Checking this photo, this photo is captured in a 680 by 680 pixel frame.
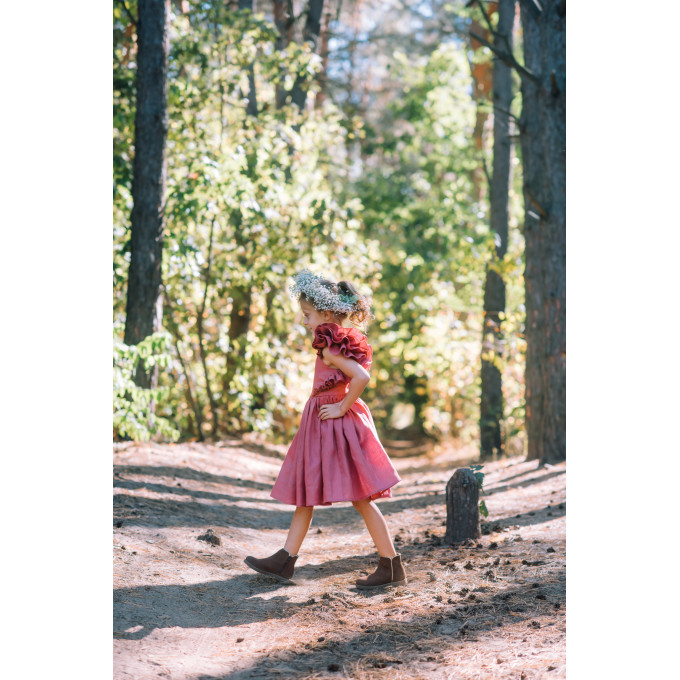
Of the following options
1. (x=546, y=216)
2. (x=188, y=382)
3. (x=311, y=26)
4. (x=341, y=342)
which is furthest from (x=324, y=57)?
(x=341, y=342)

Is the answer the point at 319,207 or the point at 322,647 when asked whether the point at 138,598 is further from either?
the point at 319,207

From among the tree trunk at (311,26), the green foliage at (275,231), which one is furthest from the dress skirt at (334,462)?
the tree trunk at (311,26)

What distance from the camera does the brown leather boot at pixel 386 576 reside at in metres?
3.66

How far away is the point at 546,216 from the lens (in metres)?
6.79

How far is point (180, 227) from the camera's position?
779 cm

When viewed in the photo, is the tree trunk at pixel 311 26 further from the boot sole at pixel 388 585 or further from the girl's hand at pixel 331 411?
the boot sole at pixel 388 585

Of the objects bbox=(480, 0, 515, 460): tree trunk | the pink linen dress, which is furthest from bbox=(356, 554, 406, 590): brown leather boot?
bbox=(480, 0, 515, 460): tree trunk

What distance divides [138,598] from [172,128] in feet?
19.6

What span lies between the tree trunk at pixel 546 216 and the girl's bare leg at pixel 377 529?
3.64 metres

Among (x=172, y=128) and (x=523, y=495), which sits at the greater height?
(x=172, y=128)

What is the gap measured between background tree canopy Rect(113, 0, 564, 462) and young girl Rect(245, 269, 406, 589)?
212 cm

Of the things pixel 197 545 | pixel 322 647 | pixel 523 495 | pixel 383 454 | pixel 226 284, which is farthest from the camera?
pixel 226 284

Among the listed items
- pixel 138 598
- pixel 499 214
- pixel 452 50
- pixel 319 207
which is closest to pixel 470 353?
pixel 499 214

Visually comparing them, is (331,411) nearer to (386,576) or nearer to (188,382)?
(386,576)
